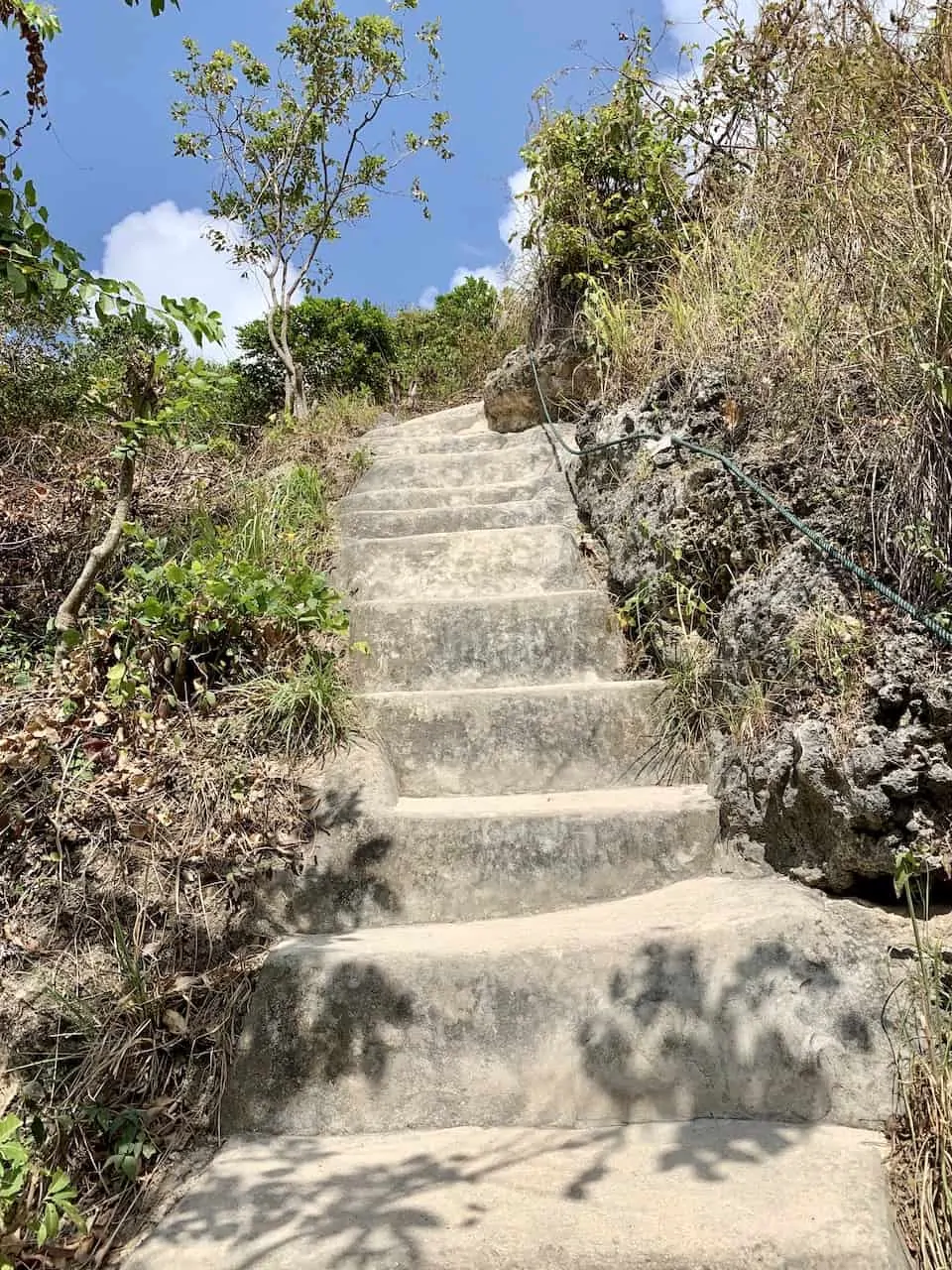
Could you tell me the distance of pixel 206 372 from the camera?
137 inches

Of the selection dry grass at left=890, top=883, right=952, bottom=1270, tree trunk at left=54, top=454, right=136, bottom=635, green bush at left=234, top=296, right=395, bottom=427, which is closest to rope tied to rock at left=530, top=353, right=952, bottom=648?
dry grass at left=890, top=883, right=952, bottom=1270

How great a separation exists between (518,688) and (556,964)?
1.43 metres

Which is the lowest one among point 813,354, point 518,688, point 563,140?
point 518,688

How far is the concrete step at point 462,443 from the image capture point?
605 centimetres

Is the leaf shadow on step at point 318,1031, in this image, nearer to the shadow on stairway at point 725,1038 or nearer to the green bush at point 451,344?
the shadow on stairway at point 725,1038

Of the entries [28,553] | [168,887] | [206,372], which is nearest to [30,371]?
[28,553]

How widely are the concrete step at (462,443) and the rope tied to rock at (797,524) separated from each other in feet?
4.62

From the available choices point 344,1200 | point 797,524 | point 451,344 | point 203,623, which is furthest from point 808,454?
point 451,344

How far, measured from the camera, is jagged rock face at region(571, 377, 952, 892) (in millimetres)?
2305

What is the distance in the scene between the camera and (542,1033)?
226 cm

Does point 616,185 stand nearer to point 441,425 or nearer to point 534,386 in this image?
point 534,386

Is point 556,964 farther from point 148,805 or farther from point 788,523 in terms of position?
point 788,523

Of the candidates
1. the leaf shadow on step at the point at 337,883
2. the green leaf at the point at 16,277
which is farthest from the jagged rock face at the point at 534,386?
the green leaf at the point at 16,277

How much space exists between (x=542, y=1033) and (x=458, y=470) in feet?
14.0
